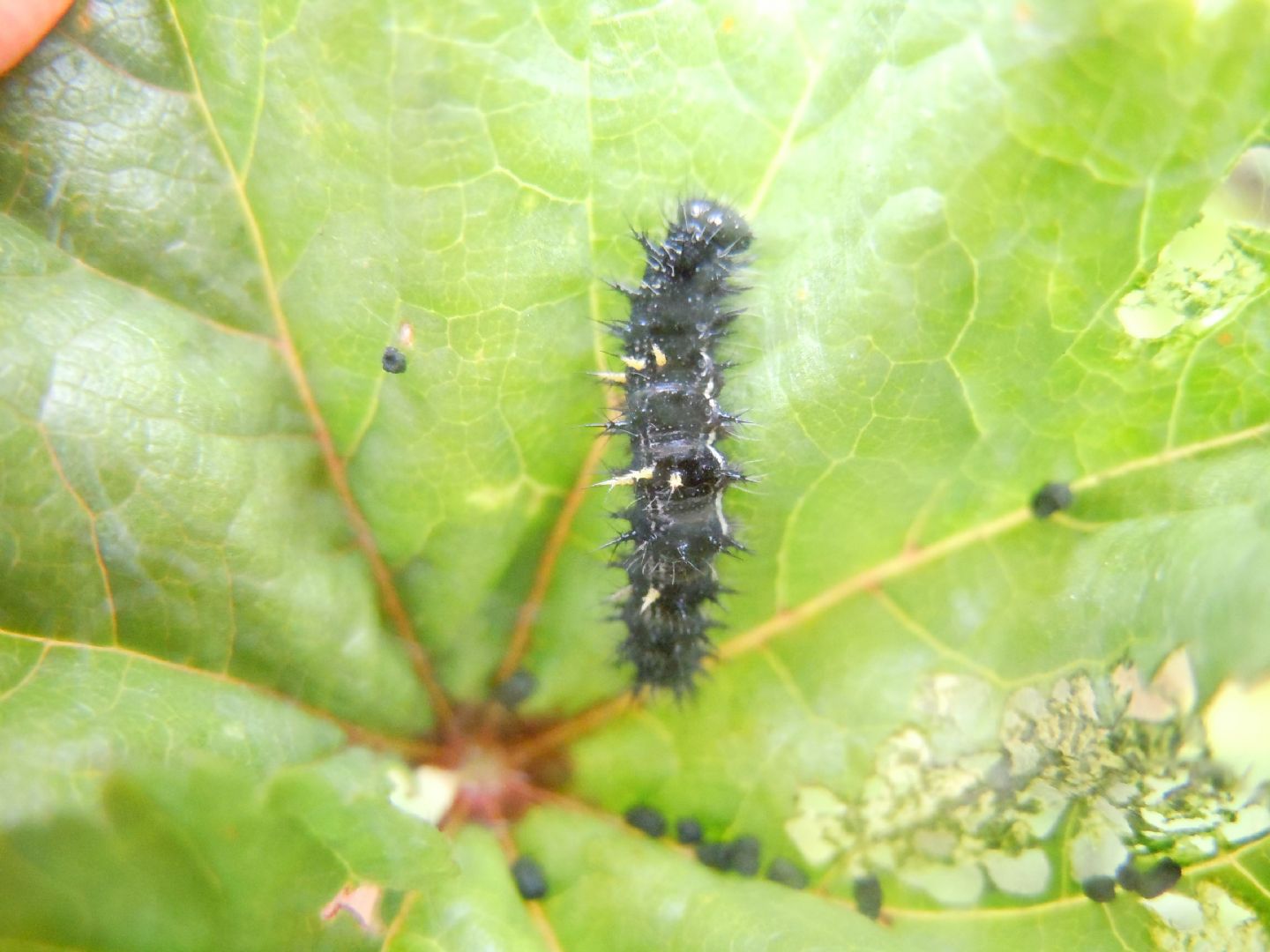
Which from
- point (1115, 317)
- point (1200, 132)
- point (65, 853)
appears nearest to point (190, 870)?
point (65, 853)

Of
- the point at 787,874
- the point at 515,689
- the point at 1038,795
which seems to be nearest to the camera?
the point at 1038,795

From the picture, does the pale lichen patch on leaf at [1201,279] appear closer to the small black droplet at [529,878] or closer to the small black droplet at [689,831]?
the small black droplet at [689,831]

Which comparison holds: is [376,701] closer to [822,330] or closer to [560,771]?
[560,771]

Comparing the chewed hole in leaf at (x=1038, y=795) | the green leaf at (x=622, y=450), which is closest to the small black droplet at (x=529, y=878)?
the green leaf at (x=622, y=450)

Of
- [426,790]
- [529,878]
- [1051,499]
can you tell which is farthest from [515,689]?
[1051,499]

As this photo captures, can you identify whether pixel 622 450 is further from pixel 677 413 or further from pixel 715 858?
pixel 715 858

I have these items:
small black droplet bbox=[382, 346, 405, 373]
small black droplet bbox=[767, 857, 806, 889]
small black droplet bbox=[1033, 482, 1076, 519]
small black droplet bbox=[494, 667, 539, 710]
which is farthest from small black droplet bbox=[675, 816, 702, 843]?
small black droplet bbox=[382, 346, 405, 373]

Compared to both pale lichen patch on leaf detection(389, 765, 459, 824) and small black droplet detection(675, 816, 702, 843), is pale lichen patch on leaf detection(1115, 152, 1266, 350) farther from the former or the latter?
pale lichen patch on leaf detection(389, 765, 459, 824)
